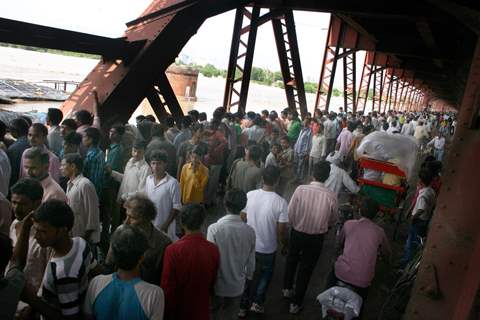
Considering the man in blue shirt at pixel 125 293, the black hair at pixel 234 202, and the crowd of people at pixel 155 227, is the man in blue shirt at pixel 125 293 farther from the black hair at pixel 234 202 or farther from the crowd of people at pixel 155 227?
the black hair at pixel 234 202

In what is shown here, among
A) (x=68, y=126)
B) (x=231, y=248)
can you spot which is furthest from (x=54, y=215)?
(x=68, y=126)

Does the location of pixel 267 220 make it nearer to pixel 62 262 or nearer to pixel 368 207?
pixel 368 207

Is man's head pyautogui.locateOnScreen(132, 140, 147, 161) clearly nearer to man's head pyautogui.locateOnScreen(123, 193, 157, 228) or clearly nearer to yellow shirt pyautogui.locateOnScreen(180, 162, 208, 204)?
yellow shirt pyautogui.locateOnScreen(180, 162, 208, 204)

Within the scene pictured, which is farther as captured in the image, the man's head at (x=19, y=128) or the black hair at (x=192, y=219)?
the man's head at (x=19, y=128)

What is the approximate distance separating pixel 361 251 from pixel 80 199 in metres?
2.74

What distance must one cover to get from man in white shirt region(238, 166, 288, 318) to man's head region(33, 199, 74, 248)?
2179 millimetres

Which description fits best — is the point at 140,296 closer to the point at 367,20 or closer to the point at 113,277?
the point at 113,277

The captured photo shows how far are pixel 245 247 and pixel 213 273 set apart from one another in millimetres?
512

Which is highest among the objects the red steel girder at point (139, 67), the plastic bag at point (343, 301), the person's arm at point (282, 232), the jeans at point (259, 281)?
the red steel girder at point (139, 67)

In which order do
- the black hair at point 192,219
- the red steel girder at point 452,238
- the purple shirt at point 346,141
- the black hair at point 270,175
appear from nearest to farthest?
the red steel girder at point 452,238
the black hair at point 192,219
the black hair at point 270,175
the purple shirt at point 346,141

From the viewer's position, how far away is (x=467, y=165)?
2986 mm

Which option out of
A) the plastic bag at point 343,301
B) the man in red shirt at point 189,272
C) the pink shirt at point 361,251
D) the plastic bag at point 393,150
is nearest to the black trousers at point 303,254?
the pink shirt at point 361,251

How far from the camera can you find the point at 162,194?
437 centimetres

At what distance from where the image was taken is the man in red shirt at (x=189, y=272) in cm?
294
